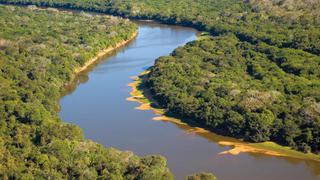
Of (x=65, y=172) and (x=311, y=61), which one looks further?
(x=311, y=61)

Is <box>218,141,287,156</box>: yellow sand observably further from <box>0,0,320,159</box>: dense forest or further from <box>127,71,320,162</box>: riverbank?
<box>0,0,320,159</box>: dense forest

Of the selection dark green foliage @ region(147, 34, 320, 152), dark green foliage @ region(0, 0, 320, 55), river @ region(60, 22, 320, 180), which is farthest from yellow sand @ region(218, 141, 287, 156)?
dark green foliage @ region(0, 0, 320, 55)

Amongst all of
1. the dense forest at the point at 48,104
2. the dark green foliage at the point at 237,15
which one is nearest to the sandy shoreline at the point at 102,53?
the dense forest at the point at 48,104

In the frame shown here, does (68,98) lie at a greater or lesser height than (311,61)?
lesser

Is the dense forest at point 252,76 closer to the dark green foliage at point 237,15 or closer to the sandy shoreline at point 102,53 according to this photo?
the dark green foliage at point 237,15

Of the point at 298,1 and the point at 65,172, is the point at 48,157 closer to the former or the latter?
the point at 65,172

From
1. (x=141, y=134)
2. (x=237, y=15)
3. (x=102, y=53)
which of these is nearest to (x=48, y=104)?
(x=141, y=134)

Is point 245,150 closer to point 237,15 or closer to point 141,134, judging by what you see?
point 141,134

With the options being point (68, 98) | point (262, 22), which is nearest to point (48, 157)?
point (68, 98)
